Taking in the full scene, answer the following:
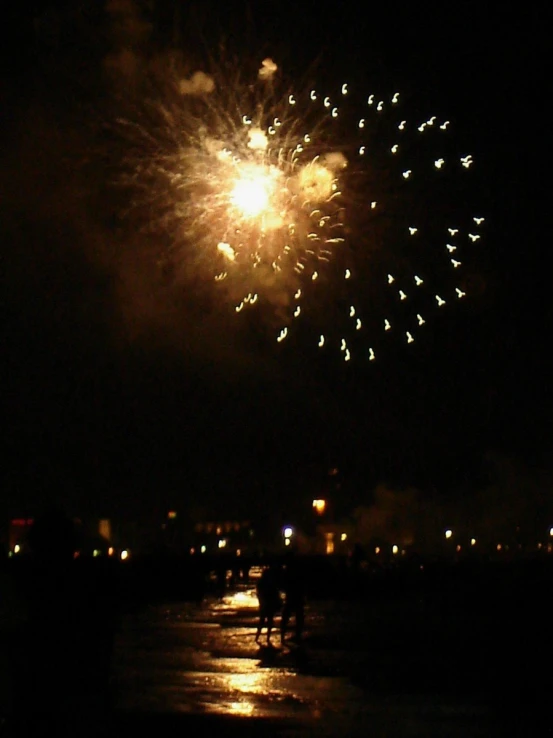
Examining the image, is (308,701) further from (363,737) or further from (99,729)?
(99,729)

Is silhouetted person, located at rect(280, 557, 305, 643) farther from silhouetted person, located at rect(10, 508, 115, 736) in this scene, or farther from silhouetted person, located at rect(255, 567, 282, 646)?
silhouetted person, located at rect(10, 508, 115, 736)

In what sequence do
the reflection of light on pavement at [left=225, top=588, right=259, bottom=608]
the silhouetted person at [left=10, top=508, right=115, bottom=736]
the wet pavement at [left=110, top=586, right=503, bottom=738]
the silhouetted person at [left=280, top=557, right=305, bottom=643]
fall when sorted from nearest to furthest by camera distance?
the silhouetted person at [left=10, top=508, right=115, bottom=736]
the wet pavement at [left=110, top=586, right=503, bottom=738]
the silhouetted person at [left=280, top=557, right=305, bottom=643]
the reflection of light on pavement at [left=225, top=588, right=259, bottom=608]

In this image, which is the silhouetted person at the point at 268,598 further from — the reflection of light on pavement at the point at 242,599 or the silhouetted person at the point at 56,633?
the silhouetted person at the point at 56,633

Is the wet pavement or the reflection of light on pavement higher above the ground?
the reflection of light on pavement

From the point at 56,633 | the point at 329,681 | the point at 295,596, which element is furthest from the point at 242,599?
the point at 56,633

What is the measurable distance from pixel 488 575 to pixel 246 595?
40.0 ft

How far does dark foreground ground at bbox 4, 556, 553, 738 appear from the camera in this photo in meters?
11.4

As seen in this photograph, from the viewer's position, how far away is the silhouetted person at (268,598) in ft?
73.7

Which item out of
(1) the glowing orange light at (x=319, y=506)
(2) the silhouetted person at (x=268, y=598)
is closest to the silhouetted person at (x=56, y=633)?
(2) the silhouetted person at (x=268, y=598)

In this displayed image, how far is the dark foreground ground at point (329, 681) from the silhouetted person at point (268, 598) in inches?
18.2

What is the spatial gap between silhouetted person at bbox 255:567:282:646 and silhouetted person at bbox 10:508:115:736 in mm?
15249

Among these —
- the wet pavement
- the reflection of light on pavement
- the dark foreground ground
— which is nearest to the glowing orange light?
the reflection of light on pavement

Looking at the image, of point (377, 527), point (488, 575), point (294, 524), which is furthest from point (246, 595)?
point (294, 524)

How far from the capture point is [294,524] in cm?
13262
